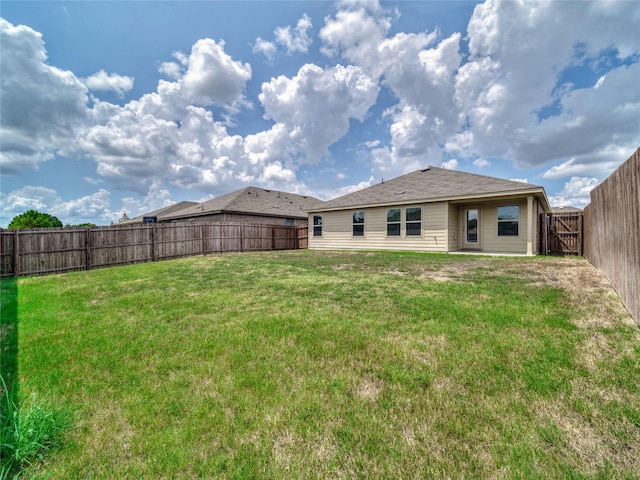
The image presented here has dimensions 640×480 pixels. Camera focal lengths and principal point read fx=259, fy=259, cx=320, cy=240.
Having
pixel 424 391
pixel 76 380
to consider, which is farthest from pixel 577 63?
pixel 76 380

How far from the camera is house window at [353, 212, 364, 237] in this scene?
15656mm

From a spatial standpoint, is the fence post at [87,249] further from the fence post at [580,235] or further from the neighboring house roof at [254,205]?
the fence post at [580,235]

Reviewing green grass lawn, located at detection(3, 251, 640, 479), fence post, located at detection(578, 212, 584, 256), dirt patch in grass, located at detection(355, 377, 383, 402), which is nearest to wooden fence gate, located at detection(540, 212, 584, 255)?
fence post, located at detection(578, 212, 584, 256)

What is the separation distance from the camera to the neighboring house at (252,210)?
20203 mm

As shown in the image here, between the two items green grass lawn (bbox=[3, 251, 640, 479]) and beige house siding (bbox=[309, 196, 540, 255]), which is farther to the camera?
beige house siding (bbox=[309, 196, 540, 255])

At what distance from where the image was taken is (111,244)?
36.1 feet

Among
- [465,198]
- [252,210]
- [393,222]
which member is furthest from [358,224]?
[252,210]

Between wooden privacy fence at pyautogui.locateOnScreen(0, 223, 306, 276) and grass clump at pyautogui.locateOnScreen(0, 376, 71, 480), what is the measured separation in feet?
34.5

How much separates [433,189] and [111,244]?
602 inches

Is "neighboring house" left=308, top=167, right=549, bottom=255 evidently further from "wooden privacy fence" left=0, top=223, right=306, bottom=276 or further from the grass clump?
the grass clump

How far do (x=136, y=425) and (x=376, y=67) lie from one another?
1567cm

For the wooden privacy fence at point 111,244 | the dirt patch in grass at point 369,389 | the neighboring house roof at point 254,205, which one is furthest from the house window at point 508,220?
the wooden privacy fence at point 111,244

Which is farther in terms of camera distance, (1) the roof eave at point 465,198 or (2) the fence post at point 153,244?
(2) the fence post at point 153,244

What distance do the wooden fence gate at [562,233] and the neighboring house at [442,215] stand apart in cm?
35
